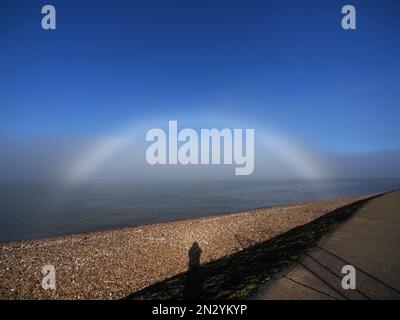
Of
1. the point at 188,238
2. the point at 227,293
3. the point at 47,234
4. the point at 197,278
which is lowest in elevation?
the point at 47,234

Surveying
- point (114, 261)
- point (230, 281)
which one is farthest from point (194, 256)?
point (230, 281)

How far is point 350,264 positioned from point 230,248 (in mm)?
8922

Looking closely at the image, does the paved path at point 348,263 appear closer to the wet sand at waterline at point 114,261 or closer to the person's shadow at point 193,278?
the person's shadow at point 193,278

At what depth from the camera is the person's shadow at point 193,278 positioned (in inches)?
324

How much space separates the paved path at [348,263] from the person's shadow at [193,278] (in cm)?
271

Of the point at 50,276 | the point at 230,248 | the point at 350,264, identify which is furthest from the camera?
the point at 230,248

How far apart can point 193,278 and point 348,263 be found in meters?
5.87

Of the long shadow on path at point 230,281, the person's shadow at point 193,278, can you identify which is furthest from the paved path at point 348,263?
the person's shadow at point 193,278

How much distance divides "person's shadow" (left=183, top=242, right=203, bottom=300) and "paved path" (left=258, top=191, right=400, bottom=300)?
2.71 m

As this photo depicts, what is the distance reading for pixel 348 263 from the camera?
8.19 m

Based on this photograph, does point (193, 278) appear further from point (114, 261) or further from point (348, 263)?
point (114, 261)
